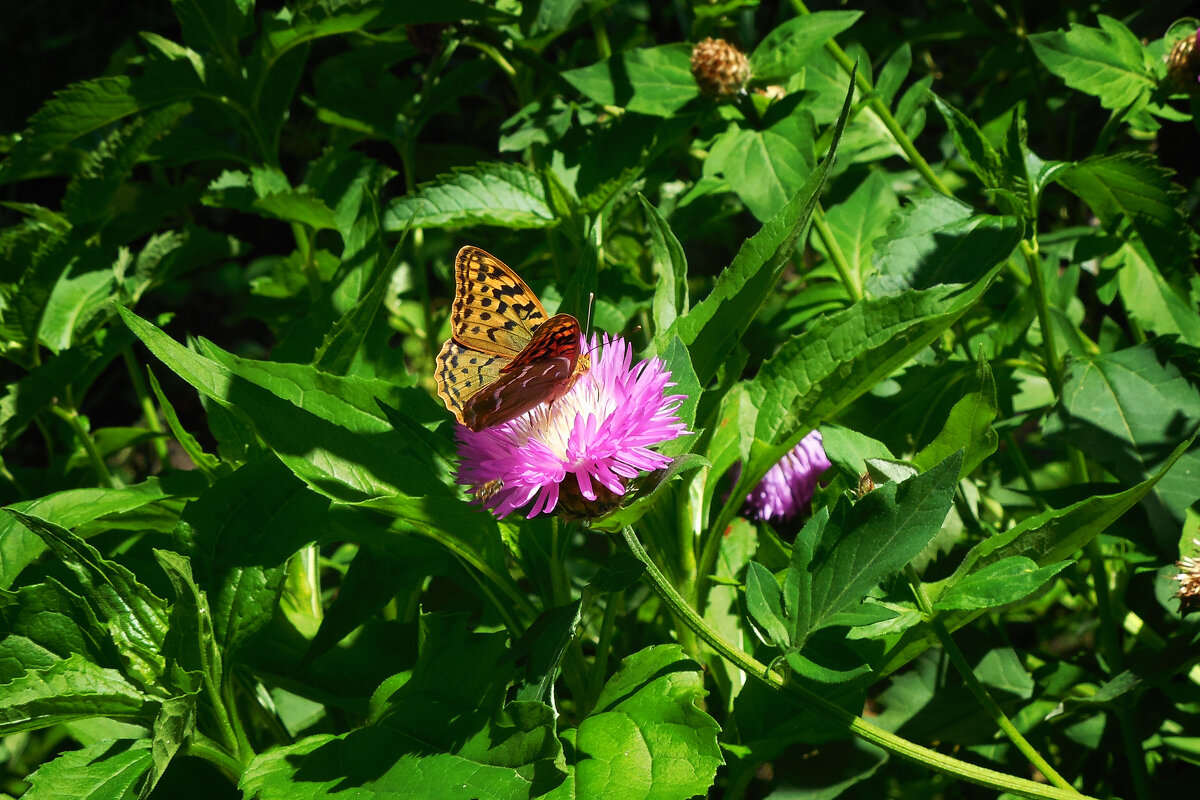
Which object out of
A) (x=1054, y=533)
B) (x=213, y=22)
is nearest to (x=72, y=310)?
(x=213, y=22)

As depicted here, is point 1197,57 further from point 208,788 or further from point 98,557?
point 208,788

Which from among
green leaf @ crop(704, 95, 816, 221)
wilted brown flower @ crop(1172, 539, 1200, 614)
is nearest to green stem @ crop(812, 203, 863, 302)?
green leaf @ crop(704, 95, 816, 221)

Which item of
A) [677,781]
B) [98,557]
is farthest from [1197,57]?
[98,557]

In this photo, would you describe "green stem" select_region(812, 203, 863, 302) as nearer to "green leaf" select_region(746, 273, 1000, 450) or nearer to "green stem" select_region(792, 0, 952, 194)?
"green stem" select_region(792, 0, 952, 194)

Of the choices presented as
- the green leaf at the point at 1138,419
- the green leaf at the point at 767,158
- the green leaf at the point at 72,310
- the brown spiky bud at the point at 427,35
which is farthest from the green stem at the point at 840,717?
the brown spiky bud at the point at 427,35

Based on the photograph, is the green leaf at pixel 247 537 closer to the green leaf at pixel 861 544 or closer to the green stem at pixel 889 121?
the green leaf at pixel 861 544
